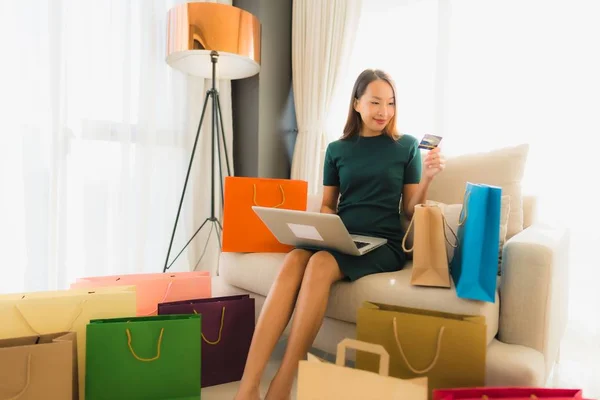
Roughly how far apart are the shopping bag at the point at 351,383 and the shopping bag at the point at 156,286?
856 mm

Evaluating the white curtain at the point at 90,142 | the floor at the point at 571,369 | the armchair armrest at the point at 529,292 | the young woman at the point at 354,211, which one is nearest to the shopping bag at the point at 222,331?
the floor at the point at 571,369

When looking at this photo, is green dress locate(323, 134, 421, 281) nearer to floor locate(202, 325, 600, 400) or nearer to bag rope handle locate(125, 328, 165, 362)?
floor locate(202, 325, 600, 400)

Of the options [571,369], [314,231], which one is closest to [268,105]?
[314,231]

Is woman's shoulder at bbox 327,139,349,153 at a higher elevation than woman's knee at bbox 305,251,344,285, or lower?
higher

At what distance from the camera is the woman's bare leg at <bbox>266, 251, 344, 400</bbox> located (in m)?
1.20

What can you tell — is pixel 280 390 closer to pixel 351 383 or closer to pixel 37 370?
pixel 351 383

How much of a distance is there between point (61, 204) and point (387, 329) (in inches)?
75.5

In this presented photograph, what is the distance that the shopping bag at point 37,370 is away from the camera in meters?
1.00

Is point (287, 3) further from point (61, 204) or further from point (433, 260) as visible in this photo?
point (433, 260)

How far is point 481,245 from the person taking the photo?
1.12 m

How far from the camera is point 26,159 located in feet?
7.04

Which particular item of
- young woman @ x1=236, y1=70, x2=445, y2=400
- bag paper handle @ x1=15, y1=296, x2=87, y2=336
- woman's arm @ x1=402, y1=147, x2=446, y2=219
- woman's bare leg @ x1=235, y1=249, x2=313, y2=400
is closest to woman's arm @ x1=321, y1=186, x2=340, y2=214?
young woman @ x1=236, y1=70, x2=445, y2=400

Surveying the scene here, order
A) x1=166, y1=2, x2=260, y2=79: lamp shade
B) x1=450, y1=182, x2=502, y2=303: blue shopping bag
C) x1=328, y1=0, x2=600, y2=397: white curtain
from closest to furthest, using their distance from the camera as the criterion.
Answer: x1=450, y1=182, x2=502, y2=303: blue shopping bag, x1=328, y1=0, x2=600, y2=397: white curtain, x1=166, y1=2, x2=260, y2=79: lamp shade

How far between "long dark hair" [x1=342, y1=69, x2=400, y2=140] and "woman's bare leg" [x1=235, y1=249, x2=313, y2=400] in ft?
2.07
